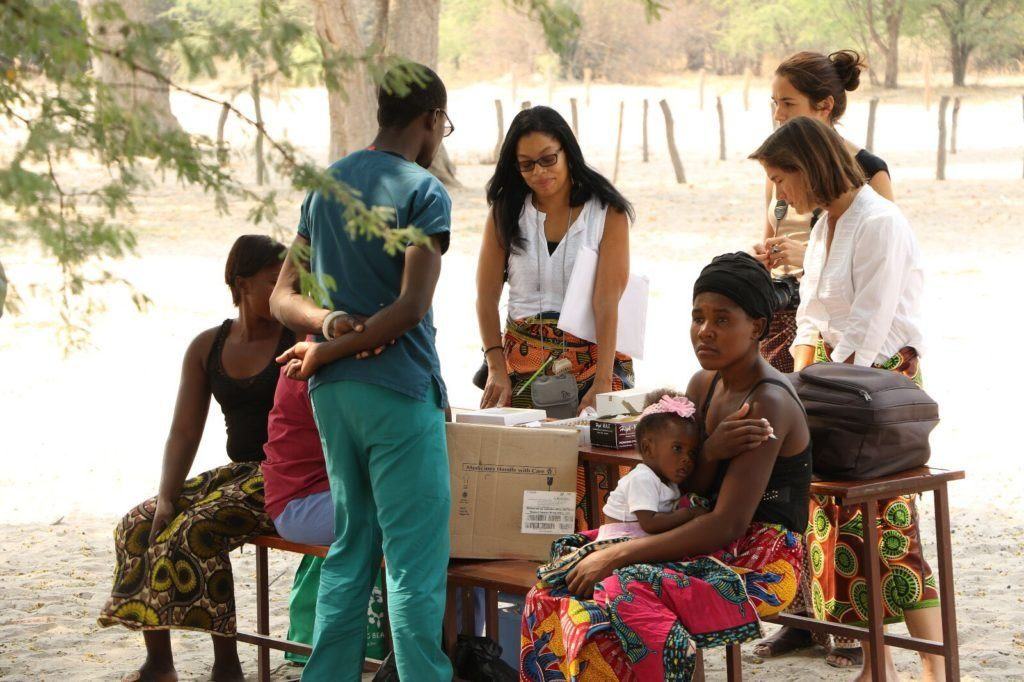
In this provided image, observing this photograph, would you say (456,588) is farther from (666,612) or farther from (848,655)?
(848,655)

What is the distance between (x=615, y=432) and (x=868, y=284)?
0.93 m

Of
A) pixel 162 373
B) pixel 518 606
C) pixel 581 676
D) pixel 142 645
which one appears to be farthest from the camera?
pixel 162 373

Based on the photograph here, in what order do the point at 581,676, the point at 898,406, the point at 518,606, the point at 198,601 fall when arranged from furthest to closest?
the point at 518,606, the point at 198,601, the point at 898,406, the point at 581,676

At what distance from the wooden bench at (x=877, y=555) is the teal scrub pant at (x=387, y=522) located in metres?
0.64

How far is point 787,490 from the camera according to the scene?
357 cm

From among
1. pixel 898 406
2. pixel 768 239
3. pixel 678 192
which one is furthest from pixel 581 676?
pixel 678 192

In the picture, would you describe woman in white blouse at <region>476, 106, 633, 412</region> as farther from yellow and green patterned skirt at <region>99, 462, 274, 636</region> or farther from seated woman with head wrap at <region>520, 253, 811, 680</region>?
seated woman with head wrap at <region>520, 253, 811, 680</region>

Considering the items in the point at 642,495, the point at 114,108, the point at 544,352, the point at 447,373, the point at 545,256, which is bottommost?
the point at 447,373

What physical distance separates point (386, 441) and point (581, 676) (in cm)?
80

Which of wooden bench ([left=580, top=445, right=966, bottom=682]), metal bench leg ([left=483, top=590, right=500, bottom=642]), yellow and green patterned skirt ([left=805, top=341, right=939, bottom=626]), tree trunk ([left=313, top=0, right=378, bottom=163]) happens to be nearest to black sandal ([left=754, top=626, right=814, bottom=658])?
yellow and green patterned skirt ([left=805, top=341, right=939, bottom=626])

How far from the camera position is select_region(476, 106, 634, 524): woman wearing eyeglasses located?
187 inches

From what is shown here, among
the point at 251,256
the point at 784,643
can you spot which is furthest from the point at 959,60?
the point at 251,256

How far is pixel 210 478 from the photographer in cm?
459

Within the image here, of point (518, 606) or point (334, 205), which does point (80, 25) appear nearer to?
point (334, 205)
